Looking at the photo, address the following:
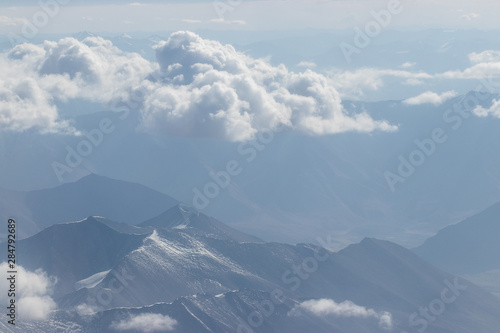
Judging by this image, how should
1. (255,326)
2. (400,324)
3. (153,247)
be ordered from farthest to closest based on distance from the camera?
(153,247) → (400,324) → (255,326)

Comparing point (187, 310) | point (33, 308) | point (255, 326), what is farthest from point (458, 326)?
point (33, 308)

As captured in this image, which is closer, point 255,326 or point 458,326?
point 255,326

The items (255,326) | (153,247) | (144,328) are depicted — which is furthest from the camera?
(153,247)

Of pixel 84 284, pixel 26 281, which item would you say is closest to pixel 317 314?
pixel 84 284

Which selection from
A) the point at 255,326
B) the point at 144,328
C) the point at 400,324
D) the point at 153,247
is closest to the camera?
the point at 144,328

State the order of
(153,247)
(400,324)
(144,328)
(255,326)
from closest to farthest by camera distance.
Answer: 1. (144,328)
2. (255,326)
3. (400,324)
4. (153,247)

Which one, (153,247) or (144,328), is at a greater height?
(153,247)

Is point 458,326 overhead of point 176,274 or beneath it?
beneath

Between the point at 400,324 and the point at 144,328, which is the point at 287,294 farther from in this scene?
the point at 144,328

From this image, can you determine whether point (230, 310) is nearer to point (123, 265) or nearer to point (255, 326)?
point (255, 326)
